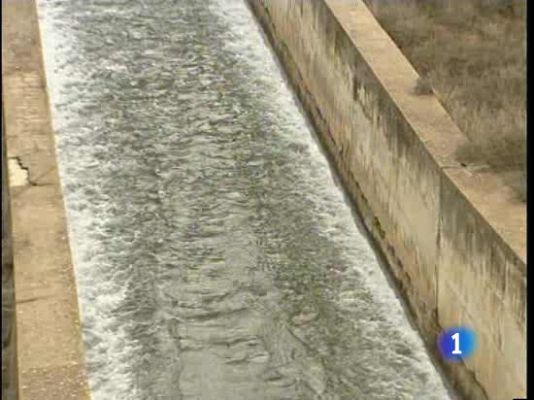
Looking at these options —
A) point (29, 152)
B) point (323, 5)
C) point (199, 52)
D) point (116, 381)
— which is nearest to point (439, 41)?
point (323, 5)

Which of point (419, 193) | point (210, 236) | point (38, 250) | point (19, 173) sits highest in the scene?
point (419, 193)

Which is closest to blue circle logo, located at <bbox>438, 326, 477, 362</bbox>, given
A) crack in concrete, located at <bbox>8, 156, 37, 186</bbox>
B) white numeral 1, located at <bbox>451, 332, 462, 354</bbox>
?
white numeral 1, located at <bbox>451, 332, 462, 354</bbox>

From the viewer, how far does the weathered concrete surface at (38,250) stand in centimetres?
736

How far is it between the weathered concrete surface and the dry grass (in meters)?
3.38

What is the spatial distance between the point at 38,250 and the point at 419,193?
10.5ft

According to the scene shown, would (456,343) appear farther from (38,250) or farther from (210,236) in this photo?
(38,250)

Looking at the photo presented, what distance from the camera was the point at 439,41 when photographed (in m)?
10.7

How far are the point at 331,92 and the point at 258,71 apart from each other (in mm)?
1944

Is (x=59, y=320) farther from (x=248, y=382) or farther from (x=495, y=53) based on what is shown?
(x=495, y=53)

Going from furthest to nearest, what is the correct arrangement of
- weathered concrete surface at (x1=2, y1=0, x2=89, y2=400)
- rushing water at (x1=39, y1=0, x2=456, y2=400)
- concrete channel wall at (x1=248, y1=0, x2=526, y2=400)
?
1. rushing water at (x1=39, y1=0, x2=456, y2=400)
2. weathered concrete surface at (x1=2, y1=0, x2=89, y2=400)
3. concrete channel wall at (x1=248, y1=0, x2=526, y2=400)

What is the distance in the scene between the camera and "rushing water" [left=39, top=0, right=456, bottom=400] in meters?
8.08

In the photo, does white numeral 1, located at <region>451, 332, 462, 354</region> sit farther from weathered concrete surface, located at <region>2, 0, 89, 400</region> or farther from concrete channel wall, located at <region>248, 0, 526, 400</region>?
weathered concrete surface, located at <region>2, 0, 89, 400</region>

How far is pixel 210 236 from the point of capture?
9.59 meters


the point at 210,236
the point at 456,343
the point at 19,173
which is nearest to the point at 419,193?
the point at 456,343
